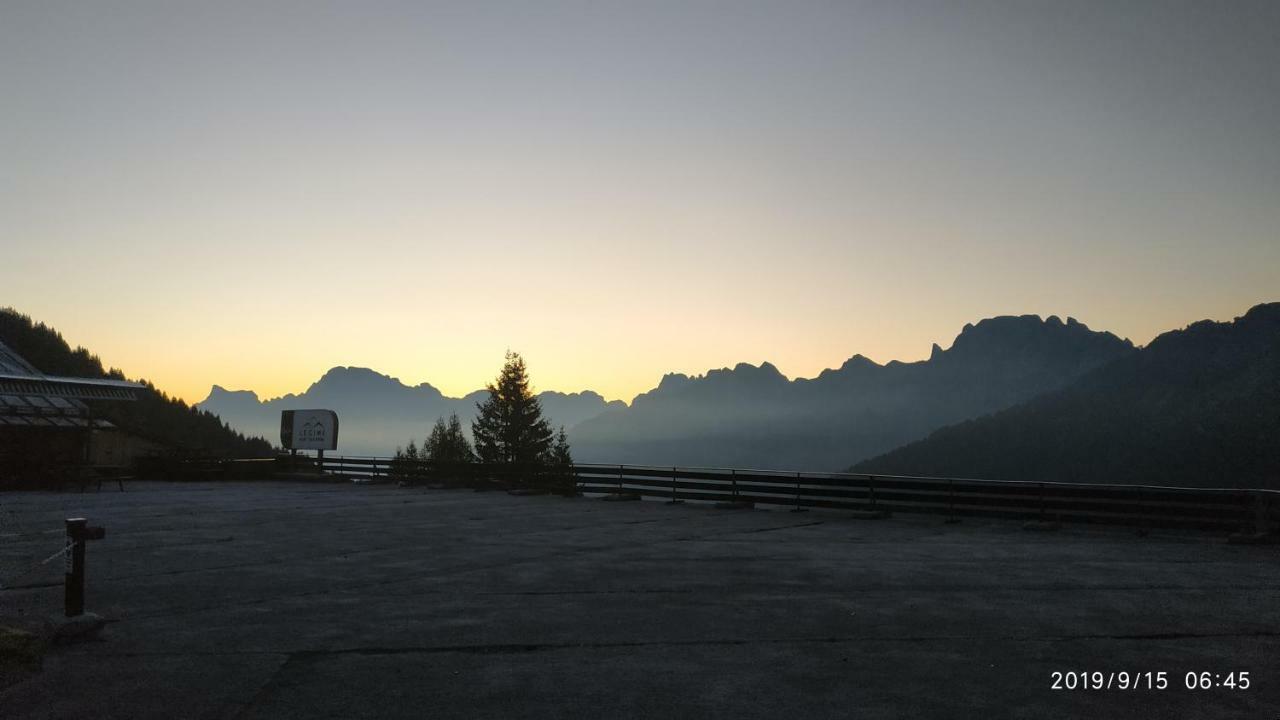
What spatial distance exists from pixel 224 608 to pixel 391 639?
2815 mm

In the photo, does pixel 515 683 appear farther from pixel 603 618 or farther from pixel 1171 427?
pixel 1171 427

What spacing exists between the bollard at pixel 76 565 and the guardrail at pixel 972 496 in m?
16.2

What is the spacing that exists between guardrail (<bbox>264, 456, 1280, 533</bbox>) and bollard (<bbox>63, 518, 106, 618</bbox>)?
53.1 ft

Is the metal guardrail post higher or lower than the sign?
lower

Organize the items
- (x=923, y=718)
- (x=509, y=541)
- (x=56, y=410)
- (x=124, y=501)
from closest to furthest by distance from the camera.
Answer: (x=923, y=718) → (x=509, y=541) → (x=124, y=501) → (x=56, y=410)

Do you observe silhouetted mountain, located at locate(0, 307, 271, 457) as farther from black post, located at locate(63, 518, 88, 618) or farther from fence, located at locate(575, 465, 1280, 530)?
black post, located at locate(63, 518, 88, 618)

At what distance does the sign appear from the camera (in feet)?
134

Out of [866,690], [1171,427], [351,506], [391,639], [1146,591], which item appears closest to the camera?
[866,690]

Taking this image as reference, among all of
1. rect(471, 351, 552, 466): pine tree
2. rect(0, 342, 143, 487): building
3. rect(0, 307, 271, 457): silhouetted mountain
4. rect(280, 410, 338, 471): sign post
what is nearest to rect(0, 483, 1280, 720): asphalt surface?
rect(0, 342, 143, 487): building

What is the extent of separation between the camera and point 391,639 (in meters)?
7.96

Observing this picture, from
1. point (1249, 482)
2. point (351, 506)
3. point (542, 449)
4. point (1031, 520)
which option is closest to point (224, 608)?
point (351, 506)

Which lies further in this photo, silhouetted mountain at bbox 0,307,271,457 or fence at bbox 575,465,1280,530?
silhouetted mountain at bbox 0,307,271,457

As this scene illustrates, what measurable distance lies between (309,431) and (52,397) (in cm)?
1073

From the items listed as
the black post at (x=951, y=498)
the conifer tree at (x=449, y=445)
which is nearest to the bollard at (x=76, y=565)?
the black post at (x=951, y=498)
